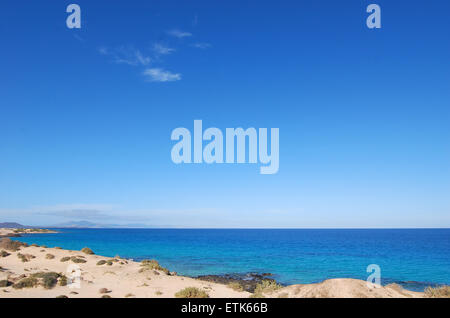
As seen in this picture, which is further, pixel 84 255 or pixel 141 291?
pixel 84 255

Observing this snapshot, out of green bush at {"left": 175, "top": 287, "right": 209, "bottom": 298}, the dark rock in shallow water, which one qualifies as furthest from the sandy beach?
the dark rock in shallow water

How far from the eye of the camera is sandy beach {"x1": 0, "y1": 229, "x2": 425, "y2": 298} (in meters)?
14.9

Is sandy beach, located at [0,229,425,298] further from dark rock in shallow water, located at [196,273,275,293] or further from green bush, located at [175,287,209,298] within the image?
dark rock in shallow water, located at [196,273,275,293]

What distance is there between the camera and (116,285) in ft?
76.0

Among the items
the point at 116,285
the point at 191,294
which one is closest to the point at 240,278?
the point at 116,285

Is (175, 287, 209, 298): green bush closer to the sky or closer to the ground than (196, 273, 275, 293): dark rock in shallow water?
closer to the sky

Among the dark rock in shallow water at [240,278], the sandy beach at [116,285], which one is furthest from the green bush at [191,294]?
the dark rock in shallow water at [240,278]

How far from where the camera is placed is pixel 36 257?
36.3 m

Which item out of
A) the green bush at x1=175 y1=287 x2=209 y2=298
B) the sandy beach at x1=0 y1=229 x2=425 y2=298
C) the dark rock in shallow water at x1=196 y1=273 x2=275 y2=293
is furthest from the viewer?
the dark rock in shallow water at x1=196 y1=273 x2=275 y2=293
